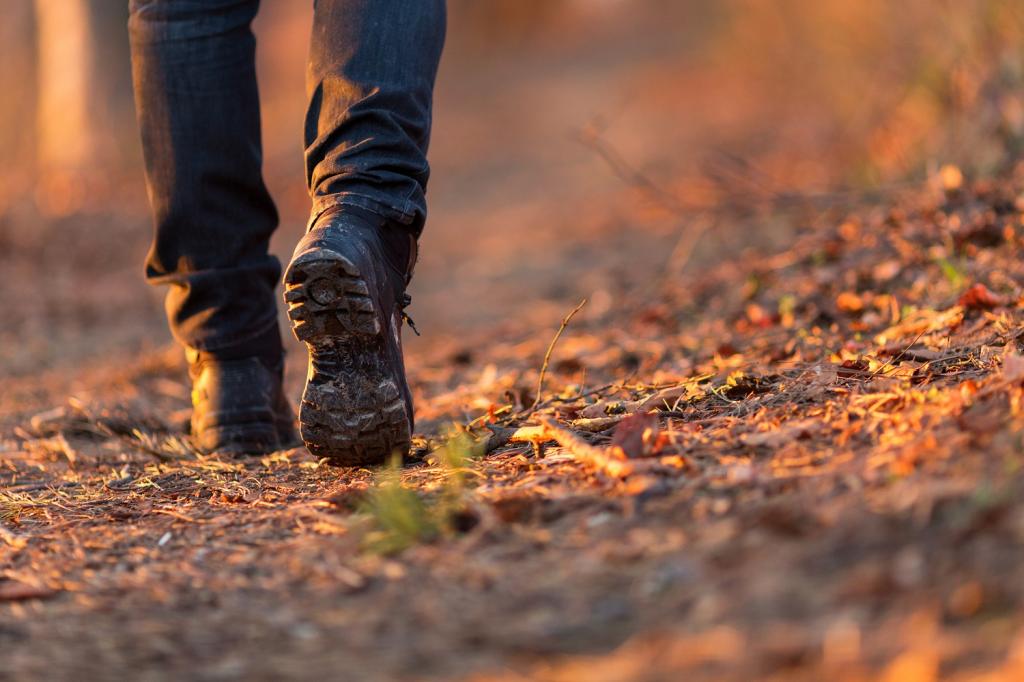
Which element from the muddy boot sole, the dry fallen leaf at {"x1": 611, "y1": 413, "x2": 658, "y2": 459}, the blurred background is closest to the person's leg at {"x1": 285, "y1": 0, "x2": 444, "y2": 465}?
the muddy boot sole

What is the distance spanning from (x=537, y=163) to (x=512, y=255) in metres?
4.12

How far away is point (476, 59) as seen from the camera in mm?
Answer: 19828

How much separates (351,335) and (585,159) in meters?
→ 7.97

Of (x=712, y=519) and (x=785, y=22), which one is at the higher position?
(x=785, y=22)

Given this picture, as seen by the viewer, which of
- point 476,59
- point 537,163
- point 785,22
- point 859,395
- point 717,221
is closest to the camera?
point 859,395

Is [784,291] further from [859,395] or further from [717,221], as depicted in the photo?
[859,395]

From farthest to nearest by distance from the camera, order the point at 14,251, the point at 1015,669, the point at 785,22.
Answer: the point at 785,22 < the point at 14,251 < the point at 1015,669

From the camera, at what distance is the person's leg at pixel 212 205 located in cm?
211

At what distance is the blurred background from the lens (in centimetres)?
414

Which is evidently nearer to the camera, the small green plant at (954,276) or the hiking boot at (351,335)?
the hiking boot at (351,335)

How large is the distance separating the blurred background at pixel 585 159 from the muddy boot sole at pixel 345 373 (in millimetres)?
1635

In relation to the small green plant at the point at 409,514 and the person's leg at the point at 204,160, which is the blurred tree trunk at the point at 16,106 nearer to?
the person's leg at the point at 204,160

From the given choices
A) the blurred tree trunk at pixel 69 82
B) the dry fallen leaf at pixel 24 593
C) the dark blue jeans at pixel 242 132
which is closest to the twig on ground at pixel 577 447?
the dark blue jeans at pixel 242 132

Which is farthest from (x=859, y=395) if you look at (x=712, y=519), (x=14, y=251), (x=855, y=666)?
(x=14, y=251)
